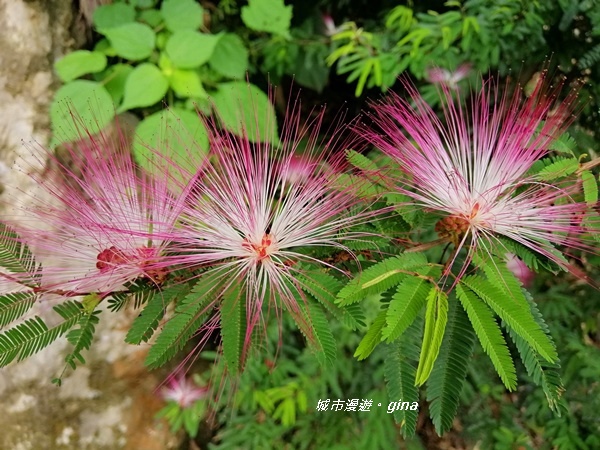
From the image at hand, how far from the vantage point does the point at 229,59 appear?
153 cm

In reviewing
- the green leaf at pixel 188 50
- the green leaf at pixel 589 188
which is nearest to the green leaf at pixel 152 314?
the green leaf at pixel 589 188

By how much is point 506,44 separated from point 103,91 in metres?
1.10

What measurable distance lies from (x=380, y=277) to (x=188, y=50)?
1033mm

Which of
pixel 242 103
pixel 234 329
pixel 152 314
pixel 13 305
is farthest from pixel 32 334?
pixel 242 103

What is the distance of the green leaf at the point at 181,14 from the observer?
150 centimetres

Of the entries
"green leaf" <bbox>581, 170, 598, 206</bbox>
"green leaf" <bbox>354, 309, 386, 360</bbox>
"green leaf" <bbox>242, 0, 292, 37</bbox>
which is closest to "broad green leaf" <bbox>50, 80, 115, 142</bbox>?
"green leaf" <bbox>242, 0, 292, 37</bbox>

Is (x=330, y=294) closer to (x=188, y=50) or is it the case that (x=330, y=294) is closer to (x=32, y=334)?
(x=32, y=334)

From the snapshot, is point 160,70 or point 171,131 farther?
point 160,70

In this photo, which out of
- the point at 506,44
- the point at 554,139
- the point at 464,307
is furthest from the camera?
the point at 506,44

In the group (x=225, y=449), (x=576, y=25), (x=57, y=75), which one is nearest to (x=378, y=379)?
(x=225, y=449)

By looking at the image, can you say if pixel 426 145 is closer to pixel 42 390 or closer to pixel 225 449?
pixel 225 449

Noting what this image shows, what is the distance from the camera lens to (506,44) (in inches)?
51.4

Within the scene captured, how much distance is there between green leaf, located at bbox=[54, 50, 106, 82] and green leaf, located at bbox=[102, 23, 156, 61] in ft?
0.24

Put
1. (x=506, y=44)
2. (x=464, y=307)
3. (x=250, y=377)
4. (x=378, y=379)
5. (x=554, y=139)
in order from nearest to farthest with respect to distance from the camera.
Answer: (x=464, y=307), (x=554, y=139), (x=506, y=44), (x=378, y=379), (x=250, y=377)
